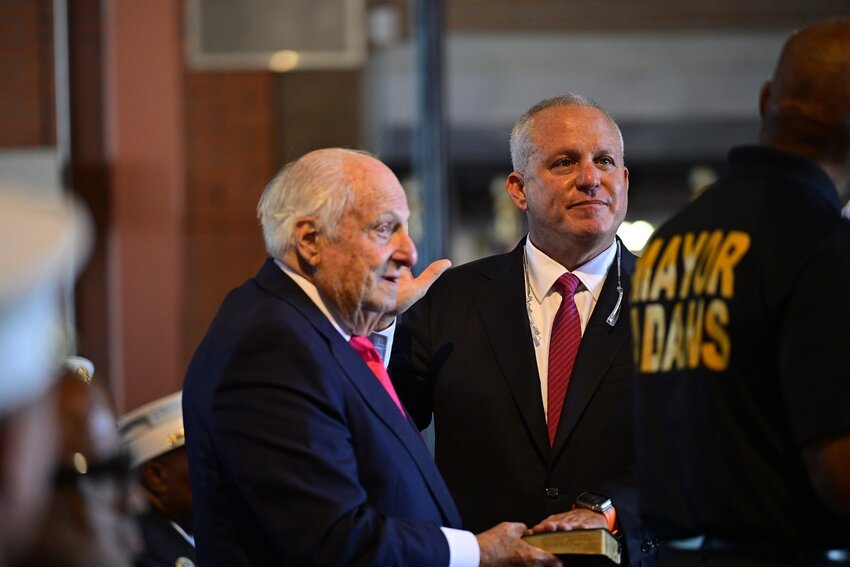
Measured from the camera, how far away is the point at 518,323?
2.70 meters

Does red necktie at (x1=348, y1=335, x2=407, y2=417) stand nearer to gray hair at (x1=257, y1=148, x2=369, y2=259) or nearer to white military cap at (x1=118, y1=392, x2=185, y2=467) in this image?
gray hair at (x1=257, y1=148, x2=369, y2=259)

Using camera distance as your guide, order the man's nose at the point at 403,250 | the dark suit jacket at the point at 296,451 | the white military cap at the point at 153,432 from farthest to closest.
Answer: the white military cap at the point at 153,432 < the man's nose at the point at 403,250 < the dark suit jacket at the point at 296,451

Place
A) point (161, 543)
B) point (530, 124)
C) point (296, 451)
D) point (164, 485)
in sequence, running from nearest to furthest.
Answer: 1. point (296, 451)
2. point (530, 124)
3. point (161, 543)
4. point (164, 485)

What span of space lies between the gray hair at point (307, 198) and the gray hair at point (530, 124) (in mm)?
615

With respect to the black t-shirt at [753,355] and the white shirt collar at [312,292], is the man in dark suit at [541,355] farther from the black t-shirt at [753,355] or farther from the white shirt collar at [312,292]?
the black t-shirt at [753,355]

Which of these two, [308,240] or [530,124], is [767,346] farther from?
[530,124]

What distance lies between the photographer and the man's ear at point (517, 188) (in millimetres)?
2872

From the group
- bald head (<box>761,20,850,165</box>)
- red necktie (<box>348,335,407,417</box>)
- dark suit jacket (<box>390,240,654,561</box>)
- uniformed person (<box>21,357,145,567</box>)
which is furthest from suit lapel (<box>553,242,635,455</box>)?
uniformed person (<box>21,357,145,567</box>)

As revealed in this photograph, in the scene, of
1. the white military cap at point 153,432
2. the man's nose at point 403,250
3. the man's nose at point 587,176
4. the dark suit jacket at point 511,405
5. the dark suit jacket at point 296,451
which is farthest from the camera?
the white military cap at point 153,432

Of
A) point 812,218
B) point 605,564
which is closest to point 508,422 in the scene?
point 605,564

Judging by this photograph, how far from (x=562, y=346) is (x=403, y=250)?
0.51m

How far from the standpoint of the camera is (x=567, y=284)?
8.89 ft

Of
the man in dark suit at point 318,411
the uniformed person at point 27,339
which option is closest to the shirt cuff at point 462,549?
the man in dark suit at point 318,411

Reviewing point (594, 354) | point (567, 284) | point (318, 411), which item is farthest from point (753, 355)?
point (567, 284)
